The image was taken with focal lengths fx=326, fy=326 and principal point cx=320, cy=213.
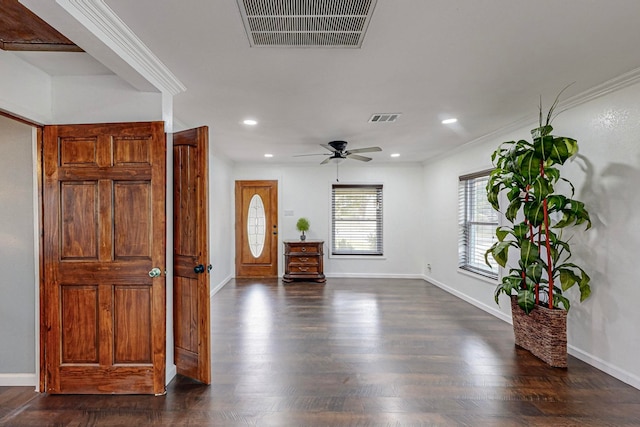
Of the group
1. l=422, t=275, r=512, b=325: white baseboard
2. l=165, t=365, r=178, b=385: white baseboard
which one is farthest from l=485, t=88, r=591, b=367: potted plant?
l=165, t=365, r=178, b=385: white baseboard

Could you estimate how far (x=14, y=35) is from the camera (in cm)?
199

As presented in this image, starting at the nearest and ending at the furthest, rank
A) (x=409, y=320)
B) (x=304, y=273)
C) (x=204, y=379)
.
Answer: (x=204, y=379), (x=409, y=320), (x=304, y=273)

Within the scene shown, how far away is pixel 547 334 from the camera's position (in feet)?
9.50

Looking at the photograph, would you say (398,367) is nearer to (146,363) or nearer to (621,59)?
(146,363)

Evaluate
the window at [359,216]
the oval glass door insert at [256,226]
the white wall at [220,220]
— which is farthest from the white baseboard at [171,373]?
the window at [359,216]

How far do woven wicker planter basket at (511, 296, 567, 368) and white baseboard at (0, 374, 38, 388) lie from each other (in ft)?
14.1

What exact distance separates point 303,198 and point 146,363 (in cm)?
469

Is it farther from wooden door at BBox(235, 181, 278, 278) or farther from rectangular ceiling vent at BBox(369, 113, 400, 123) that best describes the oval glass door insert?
rectangular ceiling vent at BBox(369, 113, 400, 123)

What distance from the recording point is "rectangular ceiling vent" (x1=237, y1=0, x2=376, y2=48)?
165 cm

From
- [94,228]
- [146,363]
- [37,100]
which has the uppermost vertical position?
[37,100]

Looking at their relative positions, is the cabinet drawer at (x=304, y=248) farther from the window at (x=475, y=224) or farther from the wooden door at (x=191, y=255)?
the wooden door at (x=191, y=255)

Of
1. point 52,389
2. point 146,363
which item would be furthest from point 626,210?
point 52,389

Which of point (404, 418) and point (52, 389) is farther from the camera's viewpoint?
point (52, 389)

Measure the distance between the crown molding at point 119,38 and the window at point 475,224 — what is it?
4.11 m
